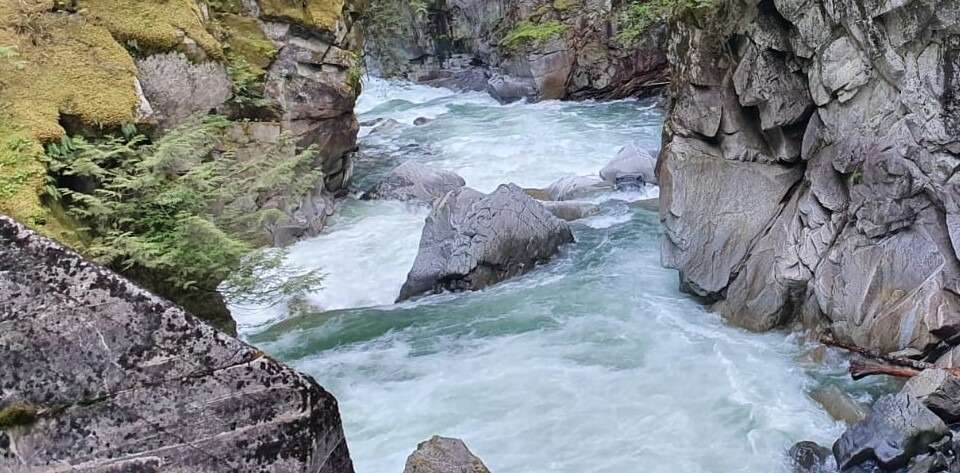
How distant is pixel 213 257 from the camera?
5.81m

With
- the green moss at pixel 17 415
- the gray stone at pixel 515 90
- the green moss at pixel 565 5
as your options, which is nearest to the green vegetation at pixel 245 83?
the green moss at pixel 17 415

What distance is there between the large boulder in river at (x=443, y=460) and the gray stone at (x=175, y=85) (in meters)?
4.20

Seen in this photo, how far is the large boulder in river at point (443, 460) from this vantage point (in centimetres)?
520

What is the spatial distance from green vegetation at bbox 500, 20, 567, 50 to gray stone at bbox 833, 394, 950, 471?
2431 centimetres

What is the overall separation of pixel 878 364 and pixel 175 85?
340 inches

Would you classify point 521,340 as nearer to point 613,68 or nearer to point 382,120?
point 382,120

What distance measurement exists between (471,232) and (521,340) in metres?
2.83

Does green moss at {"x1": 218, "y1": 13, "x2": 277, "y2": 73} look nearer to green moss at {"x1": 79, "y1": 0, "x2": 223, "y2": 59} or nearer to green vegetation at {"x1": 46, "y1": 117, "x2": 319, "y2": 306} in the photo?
green moss at {"x1": 79, "y1": 0, "x2": 223, "y2": 59}

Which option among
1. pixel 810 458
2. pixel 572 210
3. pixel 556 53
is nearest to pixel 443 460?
pixel 810 458

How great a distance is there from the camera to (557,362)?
30.0ft

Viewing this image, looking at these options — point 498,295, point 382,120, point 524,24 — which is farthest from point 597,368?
point 524,24

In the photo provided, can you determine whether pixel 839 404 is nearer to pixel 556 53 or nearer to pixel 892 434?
pixel 892 434

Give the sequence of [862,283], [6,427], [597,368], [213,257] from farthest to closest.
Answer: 1. [597,368]
2. [862,283]
3. [213,257]
4. [6,427]

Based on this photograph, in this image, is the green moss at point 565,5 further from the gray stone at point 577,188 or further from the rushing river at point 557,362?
the rushing river at point 557,362
